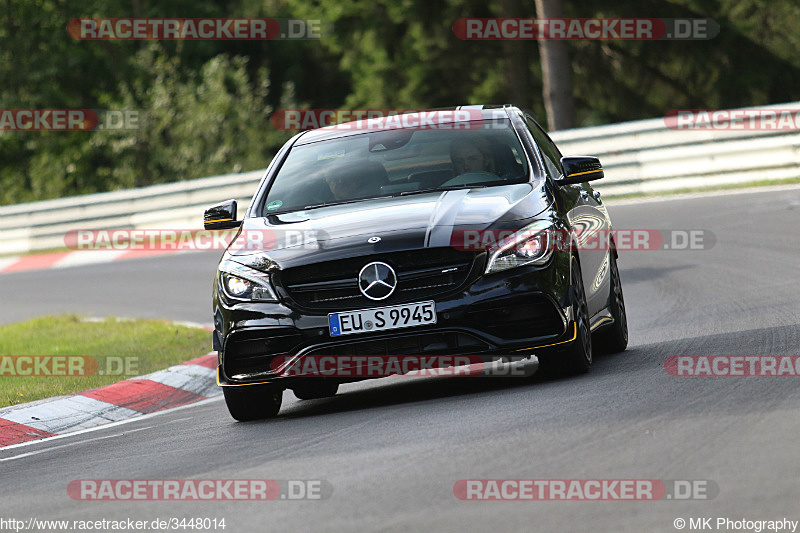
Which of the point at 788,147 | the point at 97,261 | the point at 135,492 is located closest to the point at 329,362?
the point at 135,492

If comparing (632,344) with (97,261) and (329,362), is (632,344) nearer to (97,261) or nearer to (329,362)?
(329,362)

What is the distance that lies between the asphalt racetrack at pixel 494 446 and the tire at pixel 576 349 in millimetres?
105

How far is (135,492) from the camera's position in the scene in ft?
19.4

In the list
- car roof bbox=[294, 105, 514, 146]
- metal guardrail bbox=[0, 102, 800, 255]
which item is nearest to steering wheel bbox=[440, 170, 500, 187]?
car roof bbox=[294, 105, 514, 146]

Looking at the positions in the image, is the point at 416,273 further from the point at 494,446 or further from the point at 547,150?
the point at 547,150

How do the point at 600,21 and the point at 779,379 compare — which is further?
the point at 600,21

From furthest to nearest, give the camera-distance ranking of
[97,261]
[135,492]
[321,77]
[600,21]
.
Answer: [321,77], [600,21], [97,261], [135,492]

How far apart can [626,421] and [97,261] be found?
61.0ft

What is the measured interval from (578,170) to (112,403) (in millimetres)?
3854

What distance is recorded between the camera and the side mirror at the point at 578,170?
835 cm

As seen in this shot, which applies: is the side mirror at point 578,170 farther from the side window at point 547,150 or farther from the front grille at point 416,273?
the front grille at point 416,273

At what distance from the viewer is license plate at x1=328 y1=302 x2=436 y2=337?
7.18 metres

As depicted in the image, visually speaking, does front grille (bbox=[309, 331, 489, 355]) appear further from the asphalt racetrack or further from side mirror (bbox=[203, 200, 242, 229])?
side mirror (bbox=[203, 200, 242, 229])

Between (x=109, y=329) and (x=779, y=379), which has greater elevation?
(x=779, y=379)
